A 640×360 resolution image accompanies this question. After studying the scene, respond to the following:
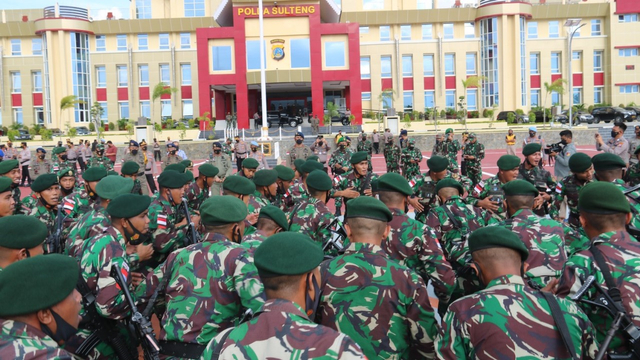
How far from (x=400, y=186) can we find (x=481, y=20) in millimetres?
49723

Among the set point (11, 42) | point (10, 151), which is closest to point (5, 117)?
point (11, 42)

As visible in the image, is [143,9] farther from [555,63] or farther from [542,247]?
[542,247]

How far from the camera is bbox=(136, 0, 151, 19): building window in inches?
2172

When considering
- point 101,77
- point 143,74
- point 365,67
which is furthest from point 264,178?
point 101,77

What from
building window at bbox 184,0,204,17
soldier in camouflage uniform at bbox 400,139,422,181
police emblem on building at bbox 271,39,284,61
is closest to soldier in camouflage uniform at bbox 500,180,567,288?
soldier in camouflage uniform at bbox 400,139,422,181

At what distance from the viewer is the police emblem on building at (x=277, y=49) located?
39781 mm

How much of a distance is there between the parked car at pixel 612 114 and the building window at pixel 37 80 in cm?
5026

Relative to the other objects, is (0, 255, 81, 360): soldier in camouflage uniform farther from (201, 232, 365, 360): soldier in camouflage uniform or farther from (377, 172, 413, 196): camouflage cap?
(377, 172, 413, 196): camouflage cap

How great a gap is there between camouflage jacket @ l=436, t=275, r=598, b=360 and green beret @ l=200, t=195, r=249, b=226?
1642 mm

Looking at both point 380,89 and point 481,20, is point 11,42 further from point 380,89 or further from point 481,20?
point 481,20

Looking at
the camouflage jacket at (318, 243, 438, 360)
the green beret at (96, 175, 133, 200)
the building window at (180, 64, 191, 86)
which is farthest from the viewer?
the building window at (180, 64, 191, 86)

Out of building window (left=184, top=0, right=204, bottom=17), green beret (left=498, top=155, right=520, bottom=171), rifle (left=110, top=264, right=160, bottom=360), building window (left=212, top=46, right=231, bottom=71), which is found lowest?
rifle (left=110, top=264, right=160, bottom=360)

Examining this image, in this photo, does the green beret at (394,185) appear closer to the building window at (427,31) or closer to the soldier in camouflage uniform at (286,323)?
the soldier in camouflage uniform at (286,323)

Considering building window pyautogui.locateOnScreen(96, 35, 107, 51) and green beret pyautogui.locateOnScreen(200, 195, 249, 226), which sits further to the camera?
building window pyautogui.locateOnScreen(96, 35, 107, 51)
